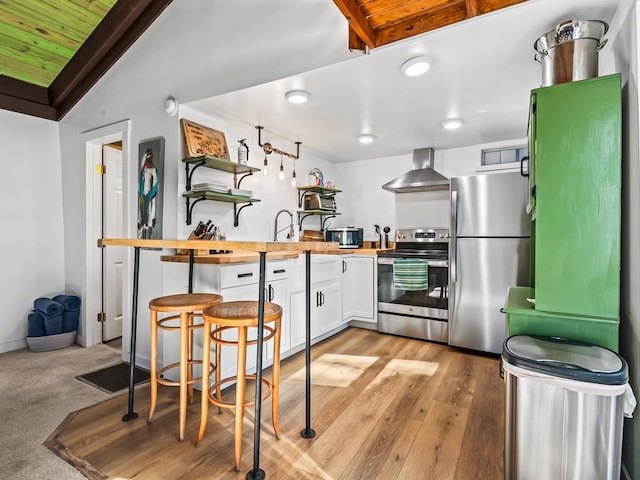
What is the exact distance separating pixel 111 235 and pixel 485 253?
12.3 ft

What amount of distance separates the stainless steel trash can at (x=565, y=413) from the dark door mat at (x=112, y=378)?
250 centimetres

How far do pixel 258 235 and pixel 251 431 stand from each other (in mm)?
1945

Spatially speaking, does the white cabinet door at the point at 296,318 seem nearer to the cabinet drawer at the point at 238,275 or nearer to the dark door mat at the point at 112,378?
the cabinet drawer at the point at 238,275

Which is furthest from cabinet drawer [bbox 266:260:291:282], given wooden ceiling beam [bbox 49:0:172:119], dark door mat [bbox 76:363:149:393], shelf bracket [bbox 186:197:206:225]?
wooden ceiling beam [bbox 49:0:172:119]

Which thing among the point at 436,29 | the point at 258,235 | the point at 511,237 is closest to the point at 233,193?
the point at 258,235

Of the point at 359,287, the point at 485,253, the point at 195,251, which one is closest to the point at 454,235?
the point at 485,253

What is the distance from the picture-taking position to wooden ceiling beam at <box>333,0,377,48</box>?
169cm

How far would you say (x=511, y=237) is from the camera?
3.05 m

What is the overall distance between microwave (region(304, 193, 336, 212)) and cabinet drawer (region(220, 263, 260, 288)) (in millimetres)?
1642

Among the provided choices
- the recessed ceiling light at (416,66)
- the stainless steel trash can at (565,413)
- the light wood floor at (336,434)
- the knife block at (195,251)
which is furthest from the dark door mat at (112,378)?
the recessed ceiling light at (416,66)

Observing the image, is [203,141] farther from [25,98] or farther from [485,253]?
[485,253]

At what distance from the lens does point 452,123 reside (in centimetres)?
317

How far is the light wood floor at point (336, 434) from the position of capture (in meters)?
1.62

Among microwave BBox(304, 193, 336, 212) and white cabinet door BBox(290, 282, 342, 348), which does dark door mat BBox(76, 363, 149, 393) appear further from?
microwave BBox(304, 193, 336, 212)
